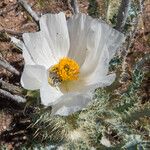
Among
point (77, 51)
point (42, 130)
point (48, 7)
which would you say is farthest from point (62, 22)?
point (48, 7)

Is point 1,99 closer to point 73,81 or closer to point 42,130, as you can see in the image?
point 42,130

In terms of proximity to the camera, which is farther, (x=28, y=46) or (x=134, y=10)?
(x=134, y=10)

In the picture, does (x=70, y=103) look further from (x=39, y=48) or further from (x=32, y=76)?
(x=39, y=48)

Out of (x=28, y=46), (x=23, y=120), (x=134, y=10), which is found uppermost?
(x=28, y=46)

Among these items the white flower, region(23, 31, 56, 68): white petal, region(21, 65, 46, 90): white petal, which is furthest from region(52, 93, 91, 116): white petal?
region(23, 31, 56, 68): white petal

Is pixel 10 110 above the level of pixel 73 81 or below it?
below

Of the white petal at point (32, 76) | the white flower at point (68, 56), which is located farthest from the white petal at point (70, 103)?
the white petal at point (32, 76)

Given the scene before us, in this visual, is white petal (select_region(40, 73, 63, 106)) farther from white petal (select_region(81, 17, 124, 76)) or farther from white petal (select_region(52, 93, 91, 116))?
white petal (select_region(81, 17, 124, 76))
